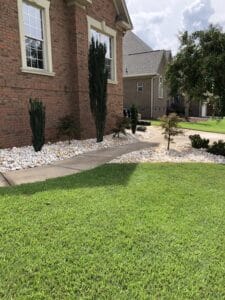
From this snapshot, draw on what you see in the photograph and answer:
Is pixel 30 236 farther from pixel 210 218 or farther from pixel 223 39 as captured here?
pixel 223 39

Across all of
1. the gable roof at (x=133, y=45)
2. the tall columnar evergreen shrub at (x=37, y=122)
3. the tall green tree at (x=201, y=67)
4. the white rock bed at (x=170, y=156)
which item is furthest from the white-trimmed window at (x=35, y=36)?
the gable roof at (x=133, y=45)

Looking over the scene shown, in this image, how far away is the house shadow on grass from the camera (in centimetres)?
456

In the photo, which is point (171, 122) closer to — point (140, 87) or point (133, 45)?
point (140, 87)

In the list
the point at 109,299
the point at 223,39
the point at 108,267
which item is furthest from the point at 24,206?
the point at 223,39

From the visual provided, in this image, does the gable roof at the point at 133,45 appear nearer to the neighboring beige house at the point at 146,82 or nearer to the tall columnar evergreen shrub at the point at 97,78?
the neighboring beige house at the point at 146,82

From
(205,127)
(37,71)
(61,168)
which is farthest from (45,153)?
(205,127)

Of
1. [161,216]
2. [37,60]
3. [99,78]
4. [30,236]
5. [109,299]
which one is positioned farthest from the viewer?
[99,78]

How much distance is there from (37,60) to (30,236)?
7168mm

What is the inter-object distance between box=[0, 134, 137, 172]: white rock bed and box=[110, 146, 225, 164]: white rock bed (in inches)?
61.7

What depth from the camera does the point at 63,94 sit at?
9.83 metres

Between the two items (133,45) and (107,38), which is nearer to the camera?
(107,38)

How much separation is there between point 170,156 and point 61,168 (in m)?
3.40

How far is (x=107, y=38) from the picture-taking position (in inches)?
484

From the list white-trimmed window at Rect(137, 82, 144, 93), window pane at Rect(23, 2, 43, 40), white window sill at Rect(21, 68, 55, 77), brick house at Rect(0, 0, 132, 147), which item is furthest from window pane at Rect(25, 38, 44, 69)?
white-trimmed window at Rect(137, 82, 144, 93)
